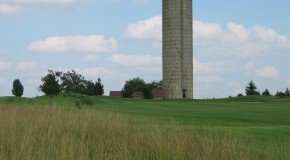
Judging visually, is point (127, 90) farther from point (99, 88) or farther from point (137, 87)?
point (99, 88)

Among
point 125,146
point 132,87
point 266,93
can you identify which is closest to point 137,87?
point 132,87

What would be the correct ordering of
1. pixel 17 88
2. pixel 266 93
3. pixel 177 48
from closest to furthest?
pixel 17 88 < pixel 177 48 < pixel 266 93

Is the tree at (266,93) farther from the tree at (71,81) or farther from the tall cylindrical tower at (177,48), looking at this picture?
the tree at (71,81)

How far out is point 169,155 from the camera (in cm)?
816

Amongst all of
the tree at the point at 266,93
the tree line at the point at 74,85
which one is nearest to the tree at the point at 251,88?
the tree at the point at 266,93

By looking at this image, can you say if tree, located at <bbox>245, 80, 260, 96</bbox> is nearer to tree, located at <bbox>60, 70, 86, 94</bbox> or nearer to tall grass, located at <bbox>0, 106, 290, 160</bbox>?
tree, located at <bbox>60, 70, 86, 94</bbox>

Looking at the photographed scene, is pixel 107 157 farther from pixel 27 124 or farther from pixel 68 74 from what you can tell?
pixel 68 74

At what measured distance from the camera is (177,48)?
84.3 m

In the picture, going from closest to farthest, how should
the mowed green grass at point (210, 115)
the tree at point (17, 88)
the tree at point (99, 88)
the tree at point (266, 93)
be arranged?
the mowed green grass at point (210, 115), the tree at point (17, 88), the tree at point (99, 88), the tree at point (266, 93)

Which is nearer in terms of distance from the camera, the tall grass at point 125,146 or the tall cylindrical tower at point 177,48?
the tall grass at point 125,146

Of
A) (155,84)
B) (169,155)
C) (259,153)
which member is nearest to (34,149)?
(169,155)

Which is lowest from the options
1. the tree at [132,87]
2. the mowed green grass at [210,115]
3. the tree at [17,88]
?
the mowed green grass at [210,115]

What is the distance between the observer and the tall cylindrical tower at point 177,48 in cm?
8406

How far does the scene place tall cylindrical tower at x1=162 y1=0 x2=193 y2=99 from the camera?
84.1m
